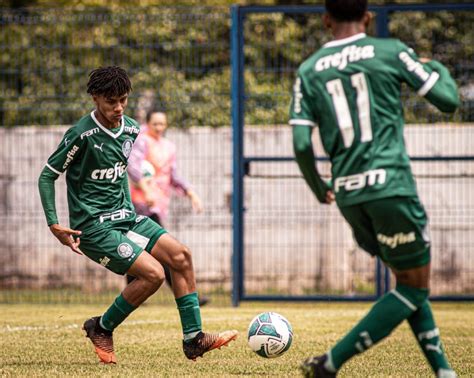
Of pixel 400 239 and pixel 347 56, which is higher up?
pixel 347 56

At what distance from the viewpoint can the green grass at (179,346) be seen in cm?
694

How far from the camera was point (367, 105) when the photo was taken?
525cm

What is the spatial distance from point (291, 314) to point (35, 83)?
4511 mm

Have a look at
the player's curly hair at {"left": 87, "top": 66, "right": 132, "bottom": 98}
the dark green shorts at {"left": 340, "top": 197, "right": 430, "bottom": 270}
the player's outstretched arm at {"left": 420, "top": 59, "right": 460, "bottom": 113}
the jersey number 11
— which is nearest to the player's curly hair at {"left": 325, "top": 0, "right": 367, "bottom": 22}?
the jersey number 11

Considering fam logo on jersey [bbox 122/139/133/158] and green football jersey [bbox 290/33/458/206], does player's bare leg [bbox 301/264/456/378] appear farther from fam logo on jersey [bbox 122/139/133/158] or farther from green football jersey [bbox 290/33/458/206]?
fam logo on jersey [bbox 122/139/133/158]

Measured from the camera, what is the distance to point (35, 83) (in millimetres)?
13281

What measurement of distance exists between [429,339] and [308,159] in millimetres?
1070

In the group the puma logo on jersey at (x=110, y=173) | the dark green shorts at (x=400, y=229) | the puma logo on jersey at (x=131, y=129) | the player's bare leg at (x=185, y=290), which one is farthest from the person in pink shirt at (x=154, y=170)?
the dark green shorts at (x=400, y=229)

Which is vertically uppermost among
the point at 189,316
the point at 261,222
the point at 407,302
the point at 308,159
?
the point at 308,159

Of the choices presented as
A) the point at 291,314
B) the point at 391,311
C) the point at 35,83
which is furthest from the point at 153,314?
the point at 391,311

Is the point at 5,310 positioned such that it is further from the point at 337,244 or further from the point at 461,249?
the point at 461,249

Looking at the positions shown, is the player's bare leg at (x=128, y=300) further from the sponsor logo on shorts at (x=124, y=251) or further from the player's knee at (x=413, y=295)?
the player's knee at (x=413, y=295)

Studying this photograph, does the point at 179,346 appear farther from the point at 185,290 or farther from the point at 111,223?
the point at 111,223

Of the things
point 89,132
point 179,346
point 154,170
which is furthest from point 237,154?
point 89,132
